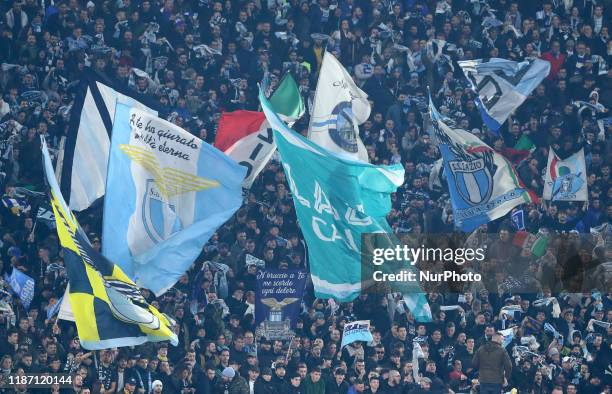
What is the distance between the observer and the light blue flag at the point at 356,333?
22.6 metres

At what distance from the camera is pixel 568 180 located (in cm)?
2673

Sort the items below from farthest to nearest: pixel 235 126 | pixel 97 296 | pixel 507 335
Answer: pixel 235 126 → pixel 507 335 → pixel 97 296

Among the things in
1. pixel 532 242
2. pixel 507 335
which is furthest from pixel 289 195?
pixel 507 335

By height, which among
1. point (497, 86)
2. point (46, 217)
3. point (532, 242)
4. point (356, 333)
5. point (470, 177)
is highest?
point (497, 86)

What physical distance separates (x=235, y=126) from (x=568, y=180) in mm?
5412

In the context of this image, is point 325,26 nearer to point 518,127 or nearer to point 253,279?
point 518,127

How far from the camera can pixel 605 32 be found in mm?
30000

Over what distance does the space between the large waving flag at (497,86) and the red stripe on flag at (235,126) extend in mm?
4363

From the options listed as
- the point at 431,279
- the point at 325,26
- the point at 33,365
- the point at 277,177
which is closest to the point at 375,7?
the point at 325,26

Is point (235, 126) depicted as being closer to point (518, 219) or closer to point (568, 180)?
point (518, 219)

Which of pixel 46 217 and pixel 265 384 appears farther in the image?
pixel 46 217

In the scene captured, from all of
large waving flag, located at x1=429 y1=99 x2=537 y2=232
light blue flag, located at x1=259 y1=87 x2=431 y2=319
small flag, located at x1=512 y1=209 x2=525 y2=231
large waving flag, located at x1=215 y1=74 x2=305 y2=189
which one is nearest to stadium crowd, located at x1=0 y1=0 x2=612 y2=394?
small flag, located at x1=512 y1=209 x2=525 y2=231

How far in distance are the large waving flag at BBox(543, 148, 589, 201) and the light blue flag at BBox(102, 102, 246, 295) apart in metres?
6.32

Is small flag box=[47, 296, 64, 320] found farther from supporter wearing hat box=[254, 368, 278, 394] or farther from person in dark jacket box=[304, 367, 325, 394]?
person in dark jacket box=[304, 367, 325, 394]
